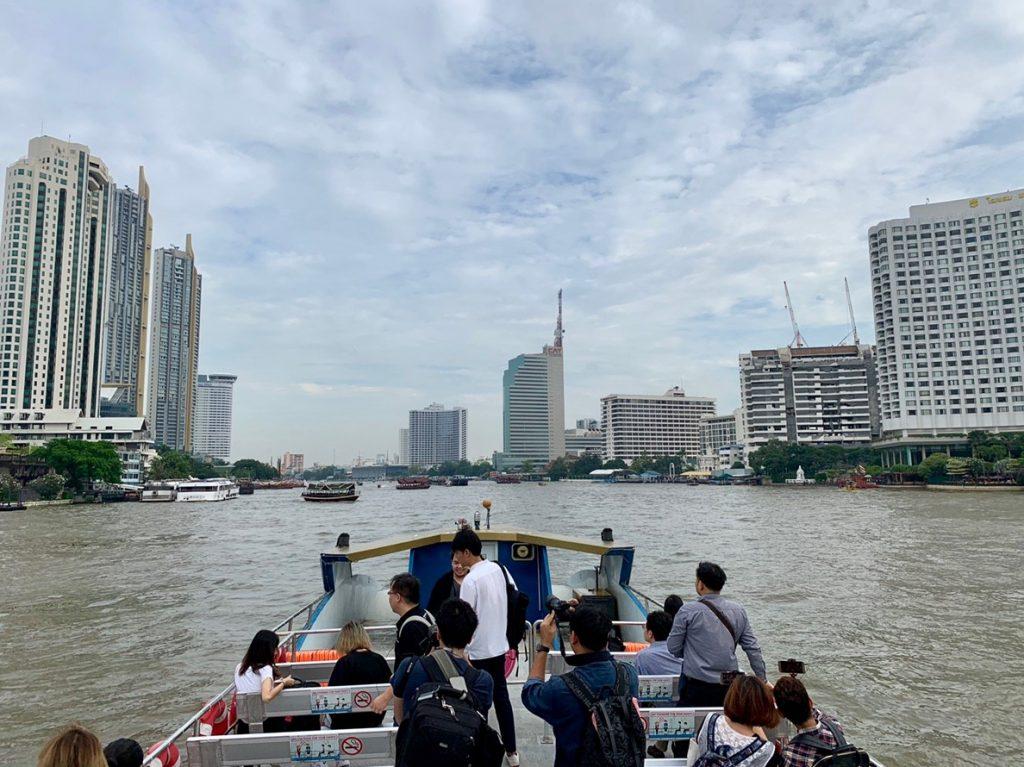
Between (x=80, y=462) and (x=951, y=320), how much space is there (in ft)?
418

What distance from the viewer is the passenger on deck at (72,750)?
2.58m

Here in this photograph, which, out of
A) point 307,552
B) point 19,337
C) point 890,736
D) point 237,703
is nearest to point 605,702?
point 237,703

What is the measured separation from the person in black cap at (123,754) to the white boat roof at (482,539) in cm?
493

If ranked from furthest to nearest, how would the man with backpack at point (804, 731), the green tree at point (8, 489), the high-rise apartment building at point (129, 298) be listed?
the high-rise apartment building at point (129, 298)
the green tree at point (8, 489)
the man with backpack at point (804, 731)

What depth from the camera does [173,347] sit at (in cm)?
17475

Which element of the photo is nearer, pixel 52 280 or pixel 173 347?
pixel 52 280

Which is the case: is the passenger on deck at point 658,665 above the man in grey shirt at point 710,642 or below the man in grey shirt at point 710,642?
below

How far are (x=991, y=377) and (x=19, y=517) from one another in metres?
129

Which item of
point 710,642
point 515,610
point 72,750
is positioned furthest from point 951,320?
point 72,750

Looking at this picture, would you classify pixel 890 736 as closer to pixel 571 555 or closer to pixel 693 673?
pixel 693 673

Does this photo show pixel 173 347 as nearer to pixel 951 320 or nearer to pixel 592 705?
pixel 951 320

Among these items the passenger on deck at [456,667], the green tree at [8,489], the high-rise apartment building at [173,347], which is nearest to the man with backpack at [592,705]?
the passenger on deck at [456,667]

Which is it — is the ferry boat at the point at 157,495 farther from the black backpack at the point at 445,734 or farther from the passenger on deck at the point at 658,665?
the black backpack at the point at 445,734

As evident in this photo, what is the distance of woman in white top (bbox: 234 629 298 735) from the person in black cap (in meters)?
0.95
